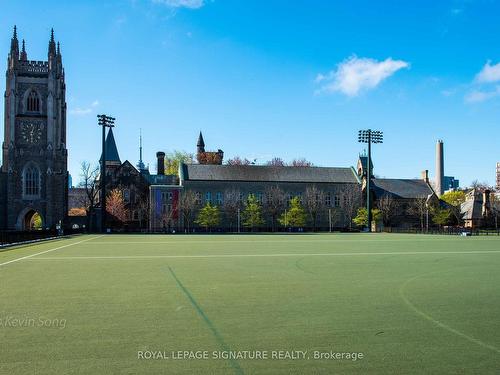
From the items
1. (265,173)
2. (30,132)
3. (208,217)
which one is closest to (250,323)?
(208,217)

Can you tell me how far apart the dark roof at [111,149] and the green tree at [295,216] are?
136 feet

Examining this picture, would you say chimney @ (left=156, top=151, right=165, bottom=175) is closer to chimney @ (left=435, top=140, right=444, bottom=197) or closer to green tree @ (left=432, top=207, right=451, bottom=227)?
green tree @ (left=432, top=207, right=451, bottom=227)

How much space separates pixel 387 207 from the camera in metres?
88.3

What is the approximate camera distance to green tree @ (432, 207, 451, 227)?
84775mm

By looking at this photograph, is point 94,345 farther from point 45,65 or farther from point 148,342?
point 45,65

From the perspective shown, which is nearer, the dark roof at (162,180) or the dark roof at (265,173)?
the dark roof at (265,173)

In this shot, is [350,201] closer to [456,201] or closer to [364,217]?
[364,217]

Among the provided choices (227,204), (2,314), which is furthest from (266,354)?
(227,204)

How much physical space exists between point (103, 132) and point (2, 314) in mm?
65696

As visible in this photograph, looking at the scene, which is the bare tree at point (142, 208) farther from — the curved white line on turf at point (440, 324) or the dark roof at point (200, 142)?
the curved white line on turf at point (440, 324)

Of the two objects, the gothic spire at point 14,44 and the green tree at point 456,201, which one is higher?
the gothic spire at point 14,44

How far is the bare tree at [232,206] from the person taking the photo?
86000 millimetres

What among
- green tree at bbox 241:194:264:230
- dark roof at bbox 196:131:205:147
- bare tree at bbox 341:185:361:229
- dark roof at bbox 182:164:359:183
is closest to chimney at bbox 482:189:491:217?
bare tree at bbox 341:185:361:229

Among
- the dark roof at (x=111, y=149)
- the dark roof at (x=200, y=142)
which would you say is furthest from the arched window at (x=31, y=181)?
the dark roof at (x=200, y=142)
